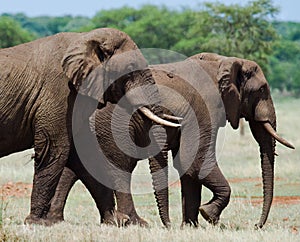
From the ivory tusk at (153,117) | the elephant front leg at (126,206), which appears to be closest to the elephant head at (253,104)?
the elephant front leg at (126,206)

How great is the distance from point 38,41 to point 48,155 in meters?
1.23

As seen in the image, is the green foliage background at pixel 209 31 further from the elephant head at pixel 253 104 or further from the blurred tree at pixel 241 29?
the elephant head at pixel 253 104

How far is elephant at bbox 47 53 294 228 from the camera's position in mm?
10898

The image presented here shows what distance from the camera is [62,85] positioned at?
9.34 metres

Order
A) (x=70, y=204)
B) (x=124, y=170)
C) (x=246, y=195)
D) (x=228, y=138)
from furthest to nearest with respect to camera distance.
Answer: (x=228, y=138)
(x=246, y=195)
(x=70, y=204)
(x=124, y=170)

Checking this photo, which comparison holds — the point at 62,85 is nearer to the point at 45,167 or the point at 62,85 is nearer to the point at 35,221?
the point at 45,167

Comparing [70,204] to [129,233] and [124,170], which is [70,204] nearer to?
[124,170]

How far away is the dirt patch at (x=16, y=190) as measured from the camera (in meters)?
14.9

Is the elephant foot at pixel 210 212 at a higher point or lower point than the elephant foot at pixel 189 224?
higher

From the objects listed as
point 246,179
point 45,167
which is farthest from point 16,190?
point 45,167

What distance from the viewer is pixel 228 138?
31.7m

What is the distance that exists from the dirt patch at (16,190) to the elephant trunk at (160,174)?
3.73 m

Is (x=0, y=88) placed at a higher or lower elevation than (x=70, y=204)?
higher

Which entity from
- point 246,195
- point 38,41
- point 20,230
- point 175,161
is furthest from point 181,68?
point 246,195
